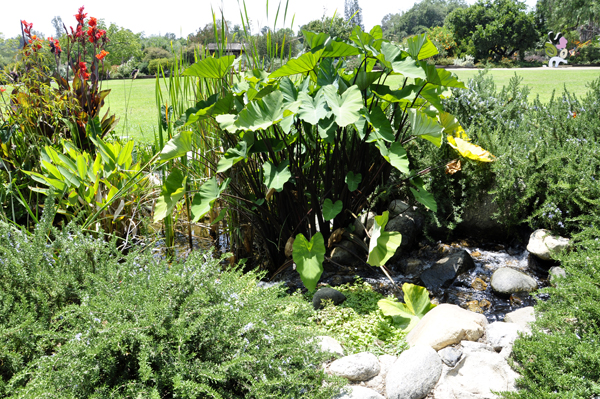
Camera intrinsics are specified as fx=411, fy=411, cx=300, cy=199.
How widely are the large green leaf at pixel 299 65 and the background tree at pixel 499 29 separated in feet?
100.0

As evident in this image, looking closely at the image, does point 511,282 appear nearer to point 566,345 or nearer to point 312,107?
point 566,345

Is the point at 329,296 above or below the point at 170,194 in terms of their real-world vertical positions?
below

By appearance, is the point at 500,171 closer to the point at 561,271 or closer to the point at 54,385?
the point at 561,271

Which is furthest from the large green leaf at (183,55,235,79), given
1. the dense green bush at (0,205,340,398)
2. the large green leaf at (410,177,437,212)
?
the large green leaf at (410,177,437,212)

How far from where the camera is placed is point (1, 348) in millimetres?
1416

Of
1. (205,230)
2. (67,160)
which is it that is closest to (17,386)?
(67,160)

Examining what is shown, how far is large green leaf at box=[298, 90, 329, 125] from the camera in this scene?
205 centimetres

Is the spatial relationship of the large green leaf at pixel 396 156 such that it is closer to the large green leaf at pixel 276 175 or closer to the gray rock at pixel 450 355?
the large green leaf at pixel 276 175

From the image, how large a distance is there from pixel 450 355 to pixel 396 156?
99cm

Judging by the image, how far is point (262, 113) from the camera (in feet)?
7.04

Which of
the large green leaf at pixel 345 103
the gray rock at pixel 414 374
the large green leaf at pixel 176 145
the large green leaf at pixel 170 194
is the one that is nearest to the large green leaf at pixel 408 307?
the gray rock at pixel 414 374

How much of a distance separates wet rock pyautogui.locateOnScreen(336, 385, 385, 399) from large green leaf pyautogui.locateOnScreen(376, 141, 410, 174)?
1.03 meters

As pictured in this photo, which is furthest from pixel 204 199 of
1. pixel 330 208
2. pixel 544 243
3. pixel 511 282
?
pixel 544 243

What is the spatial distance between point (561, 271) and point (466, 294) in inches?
23.6
